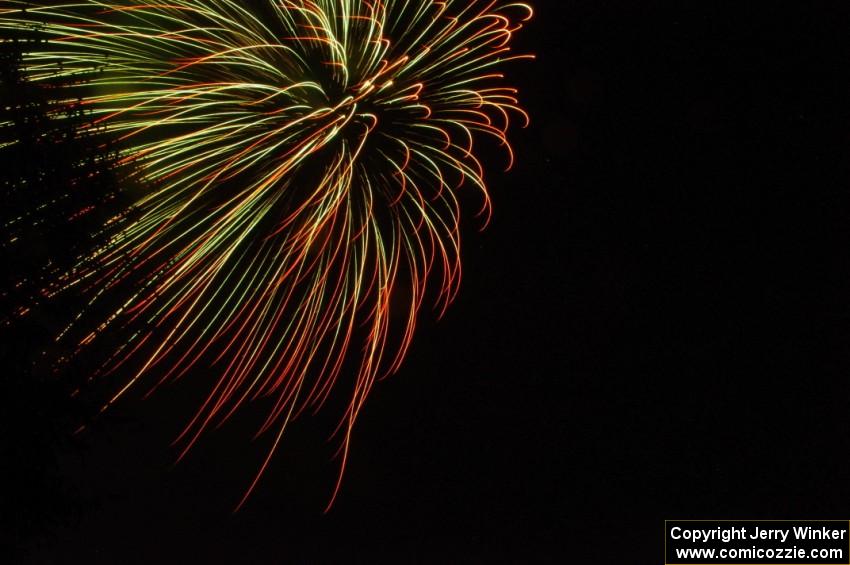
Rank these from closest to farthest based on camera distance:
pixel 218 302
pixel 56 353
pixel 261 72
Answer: pixel 56 353 < pixel 261 72 < pixel 218 302

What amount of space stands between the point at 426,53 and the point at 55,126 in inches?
132

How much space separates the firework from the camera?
255 inches

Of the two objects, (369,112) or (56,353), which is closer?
(56,353)

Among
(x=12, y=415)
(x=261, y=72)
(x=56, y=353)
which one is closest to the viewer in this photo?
(x=12, y=415)

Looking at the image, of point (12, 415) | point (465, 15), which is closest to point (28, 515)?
point (12, 415)

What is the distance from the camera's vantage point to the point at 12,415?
15.0 feet

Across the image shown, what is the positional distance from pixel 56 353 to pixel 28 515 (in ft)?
3.74

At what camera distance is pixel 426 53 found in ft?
22.1

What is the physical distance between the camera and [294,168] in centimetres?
710

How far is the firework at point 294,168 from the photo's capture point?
6488 millimetres

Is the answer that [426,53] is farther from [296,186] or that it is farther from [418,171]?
[296,186]

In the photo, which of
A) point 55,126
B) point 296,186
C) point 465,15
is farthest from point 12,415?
point 465,15

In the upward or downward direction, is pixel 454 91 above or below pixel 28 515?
above

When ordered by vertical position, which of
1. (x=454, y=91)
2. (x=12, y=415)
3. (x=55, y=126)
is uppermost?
(x=454, y=91)
